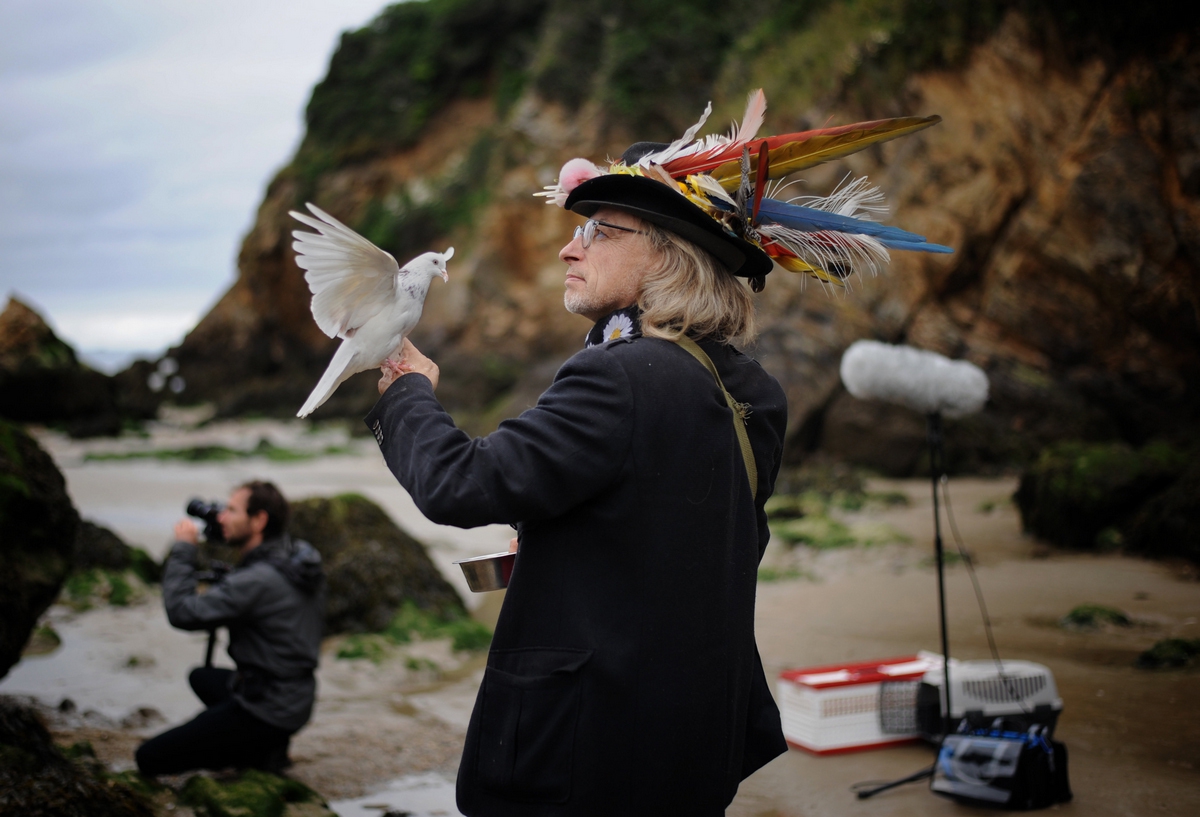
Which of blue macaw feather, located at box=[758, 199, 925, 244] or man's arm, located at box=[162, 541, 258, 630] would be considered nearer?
blue macaw feather, located at box=[758, 199, 925, 244]

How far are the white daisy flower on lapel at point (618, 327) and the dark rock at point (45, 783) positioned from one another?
2.24 m

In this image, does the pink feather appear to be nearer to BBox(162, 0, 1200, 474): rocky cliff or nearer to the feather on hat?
the feather on hat

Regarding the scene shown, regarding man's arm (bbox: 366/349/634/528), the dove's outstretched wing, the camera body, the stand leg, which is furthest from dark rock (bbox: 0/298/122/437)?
man's arm (bbox: 366/349/634/528)

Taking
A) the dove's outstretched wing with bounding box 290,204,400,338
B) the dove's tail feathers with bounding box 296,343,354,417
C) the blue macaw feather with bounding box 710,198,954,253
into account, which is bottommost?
the dove's tail feathers with bounding box 296,343,354,417

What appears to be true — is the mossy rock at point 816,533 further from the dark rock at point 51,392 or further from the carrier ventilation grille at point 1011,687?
the dark rock at point 51,392

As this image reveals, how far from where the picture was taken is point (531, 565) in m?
1.85

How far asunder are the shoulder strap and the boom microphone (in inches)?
100

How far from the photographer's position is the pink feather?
7.13 ft

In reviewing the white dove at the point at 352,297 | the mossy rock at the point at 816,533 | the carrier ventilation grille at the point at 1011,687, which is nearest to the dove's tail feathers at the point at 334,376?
the white dove at the point at 352,297

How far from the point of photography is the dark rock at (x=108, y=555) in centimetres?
764

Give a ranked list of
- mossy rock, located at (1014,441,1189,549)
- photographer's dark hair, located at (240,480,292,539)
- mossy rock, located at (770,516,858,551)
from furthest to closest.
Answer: mossy rock, located at (770,516,858,551)
mossy rock, located at (1014,441,1189,549)
photographer's dark hair, located at (240,480,292,539)

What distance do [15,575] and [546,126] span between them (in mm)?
21561

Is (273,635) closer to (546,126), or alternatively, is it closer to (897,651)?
(897,651)

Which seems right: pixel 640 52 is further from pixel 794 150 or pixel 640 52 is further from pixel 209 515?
pixel 794 150
